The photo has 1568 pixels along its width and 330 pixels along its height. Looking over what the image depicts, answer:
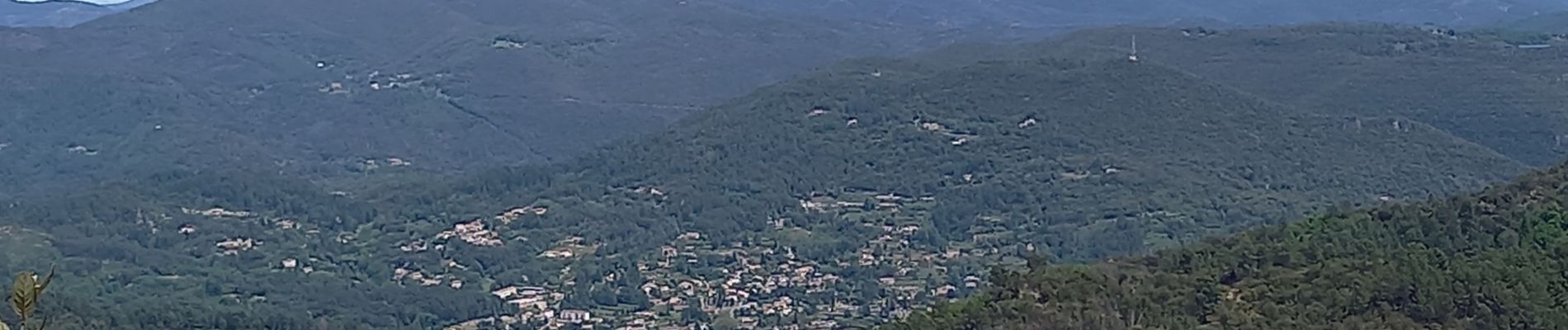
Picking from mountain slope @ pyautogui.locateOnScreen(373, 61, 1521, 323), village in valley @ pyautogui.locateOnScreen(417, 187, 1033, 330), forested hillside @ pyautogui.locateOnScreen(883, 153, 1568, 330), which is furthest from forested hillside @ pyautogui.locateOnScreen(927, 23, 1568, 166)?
forested hillside @ pyautogui.locateOnScreen(883, 153, 1568, 330)

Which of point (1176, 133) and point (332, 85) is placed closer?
point (1176, 133)

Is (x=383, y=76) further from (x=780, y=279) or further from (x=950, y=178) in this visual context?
(x=780, y=279)

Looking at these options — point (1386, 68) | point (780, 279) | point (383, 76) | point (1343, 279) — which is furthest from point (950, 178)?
point (383, 76)

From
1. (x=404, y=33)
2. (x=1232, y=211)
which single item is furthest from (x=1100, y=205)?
(x=404, y=33)

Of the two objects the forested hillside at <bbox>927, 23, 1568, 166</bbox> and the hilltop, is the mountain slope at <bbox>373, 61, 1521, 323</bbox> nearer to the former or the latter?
the hilltop

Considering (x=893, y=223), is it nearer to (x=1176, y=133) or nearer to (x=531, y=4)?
(x=1176, y=133)

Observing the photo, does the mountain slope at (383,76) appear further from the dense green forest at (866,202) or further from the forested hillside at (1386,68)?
the forested hillside at (1386,68)
